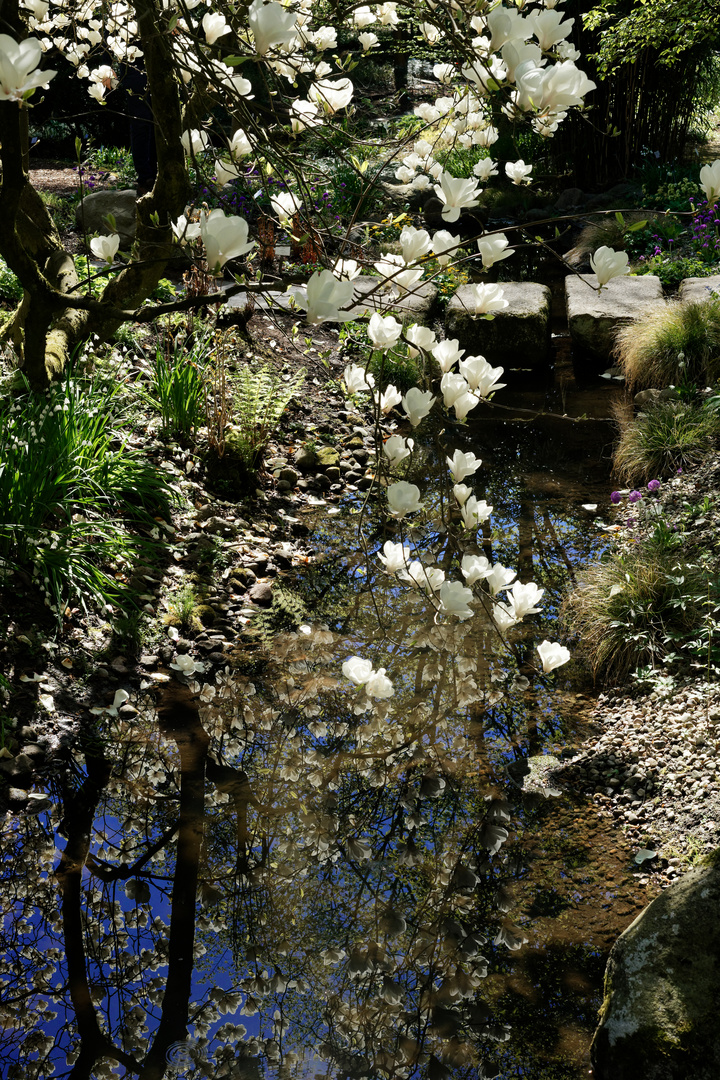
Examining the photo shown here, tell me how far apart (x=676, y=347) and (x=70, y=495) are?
3.71m

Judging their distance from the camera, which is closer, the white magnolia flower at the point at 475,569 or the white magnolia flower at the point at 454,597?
the white magnolia flower at the point at 454,597

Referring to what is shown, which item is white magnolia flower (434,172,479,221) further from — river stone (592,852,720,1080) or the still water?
river stone (592,852,720,1080)

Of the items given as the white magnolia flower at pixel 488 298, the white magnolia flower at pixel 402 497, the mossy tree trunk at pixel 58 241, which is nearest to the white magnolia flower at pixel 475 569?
the white magnolia flower at pixel 402 497

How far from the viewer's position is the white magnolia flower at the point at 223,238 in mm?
1398

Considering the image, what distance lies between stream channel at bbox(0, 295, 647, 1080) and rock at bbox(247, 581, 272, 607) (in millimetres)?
348

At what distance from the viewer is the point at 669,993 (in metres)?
1.78

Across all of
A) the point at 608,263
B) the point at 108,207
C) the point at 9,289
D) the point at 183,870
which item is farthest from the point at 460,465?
the point at 108,207

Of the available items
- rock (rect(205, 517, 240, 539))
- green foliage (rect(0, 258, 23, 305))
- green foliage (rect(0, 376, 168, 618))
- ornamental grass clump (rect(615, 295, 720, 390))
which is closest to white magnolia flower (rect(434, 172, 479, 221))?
green foliage (rect(0, 376, 168, 618))

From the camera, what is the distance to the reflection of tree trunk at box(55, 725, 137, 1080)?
1.99 m

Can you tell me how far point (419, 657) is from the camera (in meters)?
3.57

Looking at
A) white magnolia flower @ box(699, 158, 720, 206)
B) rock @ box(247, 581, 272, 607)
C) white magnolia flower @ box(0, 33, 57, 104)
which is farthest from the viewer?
rock @ box(247, 581, 272, 607)

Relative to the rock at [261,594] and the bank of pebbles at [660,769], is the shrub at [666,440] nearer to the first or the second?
the bank of pebbles at [660,769]

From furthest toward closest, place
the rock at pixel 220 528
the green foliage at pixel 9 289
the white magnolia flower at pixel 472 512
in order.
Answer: the green foliage at pixel 9 289 < the rock at pixel 220 528 < the white magnolia flower at pixel 472 512

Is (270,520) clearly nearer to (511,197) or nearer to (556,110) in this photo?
(556,110)
